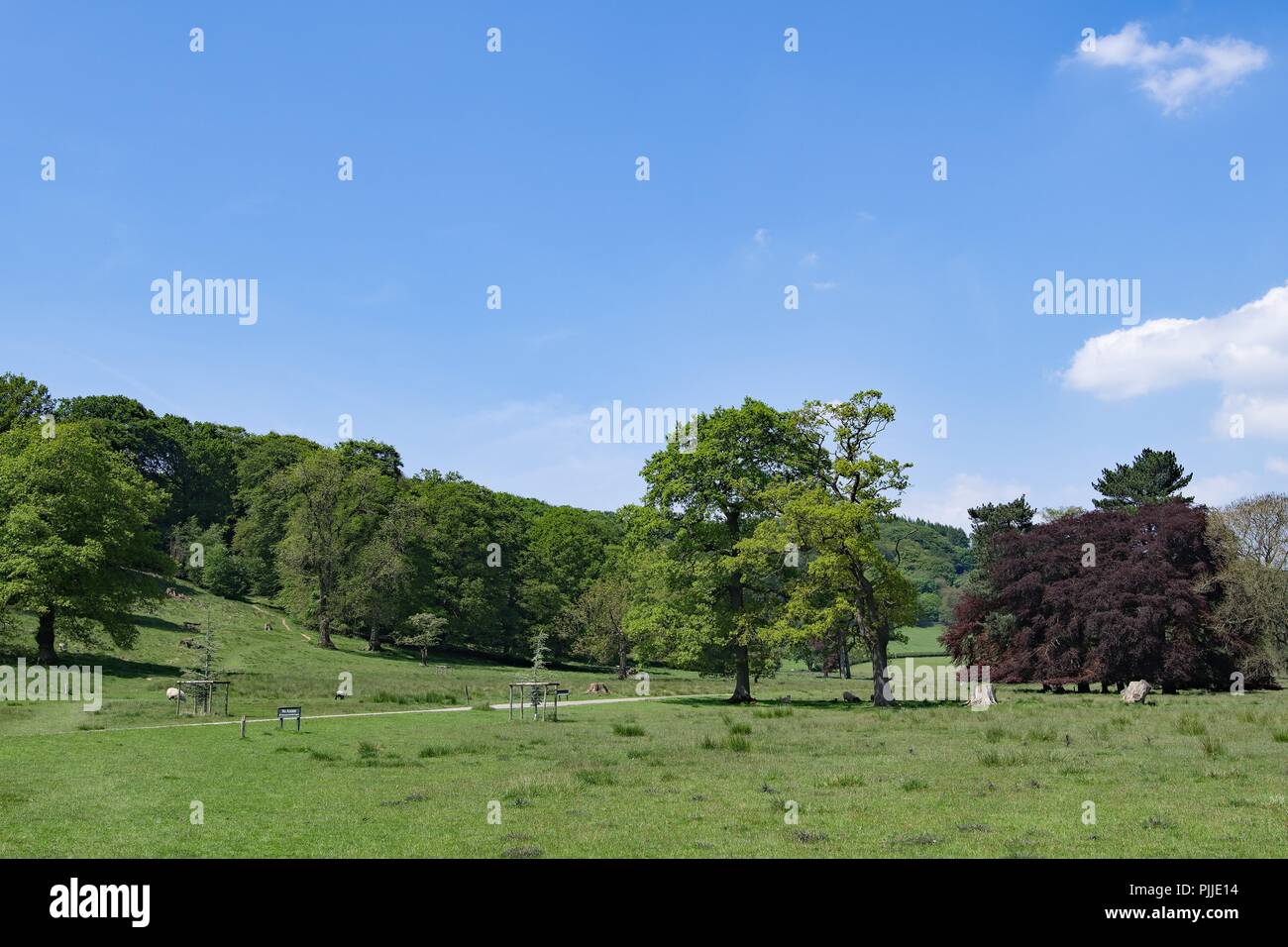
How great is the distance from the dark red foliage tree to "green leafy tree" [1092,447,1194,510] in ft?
63.6

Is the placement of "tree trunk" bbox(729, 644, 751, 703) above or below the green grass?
below

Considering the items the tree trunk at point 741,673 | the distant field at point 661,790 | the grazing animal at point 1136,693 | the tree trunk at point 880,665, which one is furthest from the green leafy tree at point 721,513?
the grazing animal at point 1136,693

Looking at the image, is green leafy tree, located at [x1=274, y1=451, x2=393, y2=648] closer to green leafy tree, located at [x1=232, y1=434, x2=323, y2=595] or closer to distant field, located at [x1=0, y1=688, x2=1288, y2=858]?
green leafy tree, located at [x1=232, y1=434, x2=323, y2=595]

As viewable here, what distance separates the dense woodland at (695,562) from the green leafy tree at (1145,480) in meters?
0.24

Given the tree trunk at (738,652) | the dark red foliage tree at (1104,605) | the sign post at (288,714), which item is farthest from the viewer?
the dark red foliage tree at (1104,605)

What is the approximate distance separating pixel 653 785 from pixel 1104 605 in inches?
2088

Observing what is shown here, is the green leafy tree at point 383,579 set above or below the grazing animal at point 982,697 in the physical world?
above

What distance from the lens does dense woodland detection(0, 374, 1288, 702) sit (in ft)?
157

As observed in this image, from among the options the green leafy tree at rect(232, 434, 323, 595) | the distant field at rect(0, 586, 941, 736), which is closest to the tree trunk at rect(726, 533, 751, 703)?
the distant field at rect(0, 586, 941, 736)

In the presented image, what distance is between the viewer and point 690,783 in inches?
752

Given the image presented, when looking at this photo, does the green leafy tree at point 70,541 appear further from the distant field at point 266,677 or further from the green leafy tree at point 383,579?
the green leafy tree at point 383,579

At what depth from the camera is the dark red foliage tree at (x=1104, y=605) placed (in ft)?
196
